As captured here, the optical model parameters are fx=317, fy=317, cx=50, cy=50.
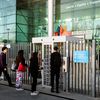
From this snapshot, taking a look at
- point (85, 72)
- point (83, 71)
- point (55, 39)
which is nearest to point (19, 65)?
point (55, 39)

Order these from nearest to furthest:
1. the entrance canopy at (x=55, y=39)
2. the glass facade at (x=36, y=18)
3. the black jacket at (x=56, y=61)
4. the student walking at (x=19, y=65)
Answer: the black jacket at (x=56, y=61) < the entrance canopy at (x=55, y=39) < the student walking at (x=19, y=65) < the glass facade at (x=36, y=18)

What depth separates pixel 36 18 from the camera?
1531 inches

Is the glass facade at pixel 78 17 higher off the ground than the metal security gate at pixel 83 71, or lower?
higher

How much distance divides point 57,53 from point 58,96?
1.72 metres

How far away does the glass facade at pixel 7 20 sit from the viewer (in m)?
38.6

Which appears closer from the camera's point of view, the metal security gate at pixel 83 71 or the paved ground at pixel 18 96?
the paved ground at pixel 18 96

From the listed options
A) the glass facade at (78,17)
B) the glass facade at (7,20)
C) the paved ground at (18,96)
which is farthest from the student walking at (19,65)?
the glass facade at (7,20)

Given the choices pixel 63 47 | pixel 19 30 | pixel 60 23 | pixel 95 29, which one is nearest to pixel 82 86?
pixel 63 47

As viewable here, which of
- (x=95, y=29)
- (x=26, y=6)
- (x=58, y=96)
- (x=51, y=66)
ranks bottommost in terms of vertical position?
(x=58, y=96)

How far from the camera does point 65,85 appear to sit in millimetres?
13203

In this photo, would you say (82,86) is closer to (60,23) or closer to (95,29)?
(95,29)

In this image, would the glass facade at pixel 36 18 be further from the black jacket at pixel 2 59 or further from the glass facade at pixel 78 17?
the black jacket at pixel 2 59

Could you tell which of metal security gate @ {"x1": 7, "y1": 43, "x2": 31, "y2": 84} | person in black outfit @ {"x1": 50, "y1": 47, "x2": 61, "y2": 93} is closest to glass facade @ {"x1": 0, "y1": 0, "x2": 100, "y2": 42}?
metal security gate @ {"x1": 7, "y1": 43, "x2": 31, "y2": 84}

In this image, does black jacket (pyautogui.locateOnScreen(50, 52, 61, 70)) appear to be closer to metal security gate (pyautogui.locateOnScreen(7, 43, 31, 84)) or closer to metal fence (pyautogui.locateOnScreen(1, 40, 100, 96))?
metal fence (pyautogui.locateOnScreen(1, 40, 100, 96))
